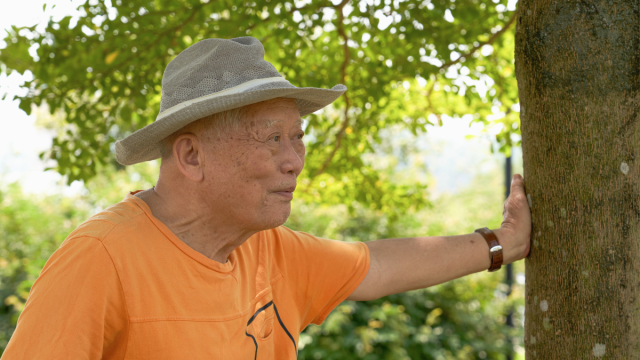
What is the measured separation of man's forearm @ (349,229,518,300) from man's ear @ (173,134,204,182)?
0.85 m

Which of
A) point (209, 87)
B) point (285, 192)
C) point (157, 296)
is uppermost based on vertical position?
point (209, 87)

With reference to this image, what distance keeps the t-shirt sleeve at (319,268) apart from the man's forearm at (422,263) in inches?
2.3

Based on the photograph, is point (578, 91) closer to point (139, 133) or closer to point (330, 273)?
point (330, 273)

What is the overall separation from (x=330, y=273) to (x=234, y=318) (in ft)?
1.65

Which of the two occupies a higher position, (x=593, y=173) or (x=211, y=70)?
(x=211, y=70)

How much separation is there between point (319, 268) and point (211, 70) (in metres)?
0.88

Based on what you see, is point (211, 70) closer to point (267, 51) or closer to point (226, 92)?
point (226, 92)

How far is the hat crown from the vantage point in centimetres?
153

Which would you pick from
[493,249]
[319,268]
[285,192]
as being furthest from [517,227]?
[285,192]

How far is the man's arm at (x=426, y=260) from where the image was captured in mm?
Answer: 1931

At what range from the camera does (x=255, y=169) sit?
59.9 inches

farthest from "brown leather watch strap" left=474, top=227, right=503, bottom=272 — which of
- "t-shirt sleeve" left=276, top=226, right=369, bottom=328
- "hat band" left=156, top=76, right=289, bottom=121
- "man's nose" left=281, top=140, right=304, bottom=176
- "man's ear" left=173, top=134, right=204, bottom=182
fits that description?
"man's ear" left=173, top=134, right=204, bottom=182

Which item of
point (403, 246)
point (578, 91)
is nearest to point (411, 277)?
point (403, 246)

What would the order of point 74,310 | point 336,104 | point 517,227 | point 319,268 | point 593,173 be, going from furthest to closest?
point 336,104 → point 319,268 → point 517,227 → point 593,173 → point 74,310
